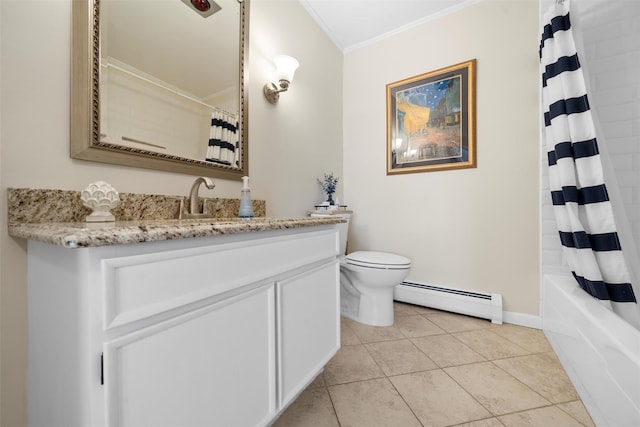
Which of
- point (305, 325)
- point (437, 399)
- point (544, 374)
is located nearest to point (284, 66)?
point (305, 325)

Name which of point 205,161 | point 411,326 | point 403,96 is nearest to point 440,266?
point 411,326

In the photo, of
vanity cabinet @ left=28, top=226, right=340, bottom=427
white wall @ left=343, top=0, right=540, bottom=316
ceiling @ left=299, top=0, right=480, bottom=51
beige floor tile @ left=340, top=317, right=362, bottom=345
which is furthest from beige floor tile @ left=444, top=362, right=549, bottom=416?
ceiling @ left=299, top=0, right=480, bottom=51

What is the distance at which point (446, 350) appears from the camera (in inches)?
58.4

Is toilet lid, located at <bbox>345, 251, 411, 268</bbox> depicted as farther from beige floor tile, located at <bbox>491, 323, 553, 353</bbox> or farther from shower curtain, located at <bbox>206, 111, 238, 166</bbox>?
shower curtain, located at <bbox>206, 111, 238, 166</bbox>

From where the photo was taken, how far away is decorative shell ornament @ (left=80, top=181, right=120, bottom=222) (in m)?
0.73

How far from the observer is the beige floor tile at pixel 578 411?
3.23 feet

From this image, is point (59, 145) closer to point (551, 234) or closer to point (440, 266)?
point (440, 266)

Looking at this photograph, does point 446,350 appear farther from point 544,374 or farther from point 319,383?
point 319,383

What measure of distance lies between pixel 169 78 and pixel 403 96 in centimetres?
184

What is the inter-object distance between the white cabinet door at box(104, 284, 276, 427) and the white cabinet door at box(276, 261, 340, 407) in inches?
2.4

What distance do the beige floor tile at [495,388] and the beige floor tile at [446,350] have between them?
5 cm

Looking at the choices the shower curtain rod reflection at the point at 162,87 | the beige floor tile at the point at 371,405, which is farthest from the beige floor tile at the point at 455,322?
the shower curtain rod reflection at the point at 162,87

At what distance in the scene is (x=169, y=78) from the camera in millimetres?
1091

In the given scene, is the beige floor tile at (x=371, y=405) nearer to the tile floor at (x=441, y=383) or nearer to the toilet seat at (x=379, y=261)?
the tile floor at (x=441, y=383)
